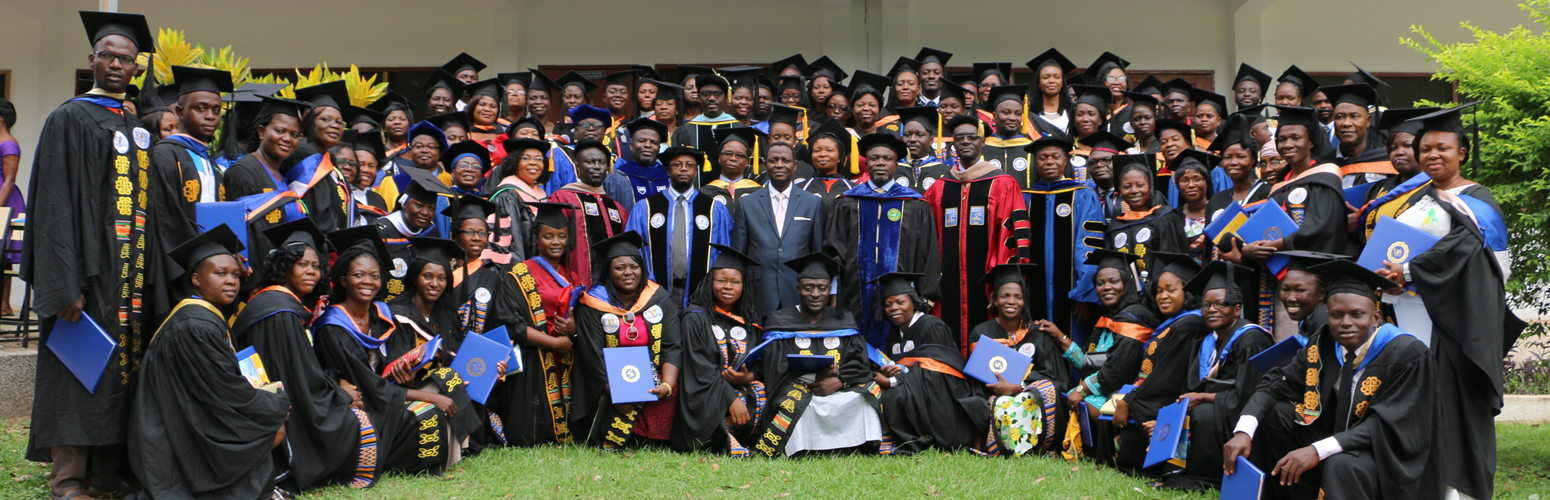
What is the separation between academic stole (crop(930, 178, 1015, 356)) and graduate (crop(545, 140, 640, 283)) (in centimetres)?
230

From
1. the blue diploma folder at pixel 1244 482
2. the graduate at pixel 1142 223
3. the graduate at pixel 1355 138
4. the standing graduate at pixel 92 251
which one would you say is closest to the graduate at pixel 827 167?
the graduate at pixel 1142 223

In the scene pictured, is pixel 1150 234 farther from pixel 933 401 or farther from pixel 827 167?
pixel 827 167

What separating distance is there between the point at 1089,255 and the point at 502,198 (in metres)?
3.72

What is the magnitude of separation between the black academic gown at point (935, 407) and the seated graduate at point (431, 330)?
7.43ft

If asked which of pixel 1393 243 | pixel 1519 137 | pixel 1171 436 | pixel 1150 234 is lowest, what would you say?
pixel 1171 436

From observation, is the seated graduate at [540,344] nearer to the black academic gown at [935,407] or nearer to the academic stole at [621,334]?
the academic stole at [621,334]

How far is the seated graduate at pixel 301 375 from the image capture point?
476cm

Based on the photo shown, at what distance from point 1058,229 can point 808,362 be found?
7.53 feet

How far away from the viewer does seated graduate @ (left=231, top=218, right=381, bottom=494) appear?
4.76m

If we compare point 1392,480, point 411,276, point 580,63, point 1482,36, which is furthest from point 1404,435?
point 580,63

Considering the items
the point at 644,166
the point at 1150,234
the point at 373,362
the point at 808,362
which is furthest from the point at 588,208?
the point at 1150,234

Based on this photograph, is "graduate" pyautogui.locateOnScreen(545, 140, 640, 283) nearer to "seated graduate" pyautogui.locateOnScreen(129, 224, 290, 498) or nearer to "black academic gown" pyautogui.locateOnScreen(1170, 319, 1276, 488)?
"seated graduate" pyautogui.locateOnScreen(129, 224, 290, 498)

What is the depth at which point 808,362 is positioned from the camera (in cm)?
623

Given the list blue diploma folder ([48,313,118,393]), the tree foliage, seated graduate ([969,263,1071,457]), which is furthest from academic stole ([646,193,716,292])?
the tree foliage
